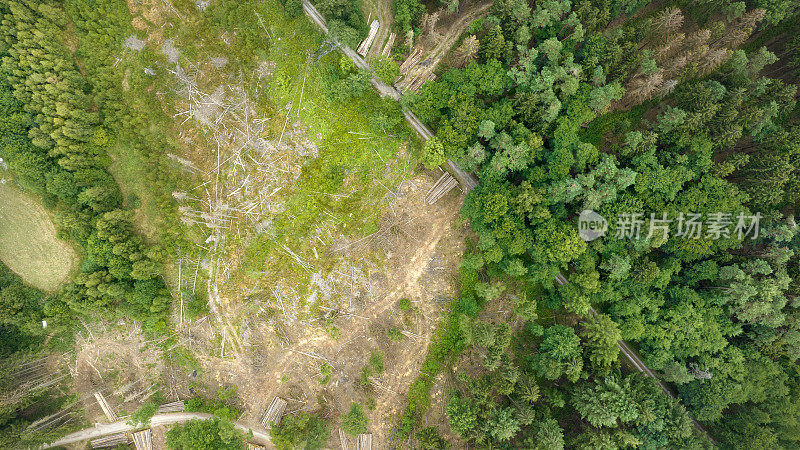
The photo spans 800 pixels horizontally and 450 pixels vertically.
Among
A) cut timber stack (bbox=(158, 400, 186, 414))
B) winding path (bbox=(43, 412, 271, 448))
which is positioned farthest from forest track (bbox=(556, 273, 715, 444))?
cut timber stack (bbox=(158, 400, 186, 414))

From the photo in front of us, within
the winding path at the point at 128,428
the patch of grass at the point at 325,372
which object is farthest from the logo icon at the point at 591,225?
the winding path at the point at 128,428

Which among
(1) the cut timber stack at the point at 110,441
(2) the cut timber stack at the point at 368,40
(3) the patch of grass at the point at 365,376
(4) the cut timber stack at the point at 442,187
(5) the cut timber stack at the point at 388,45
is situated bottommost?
(3) the patch of grass at the point at 365,376

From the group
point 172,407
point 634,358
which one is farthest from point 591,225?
point 172,407

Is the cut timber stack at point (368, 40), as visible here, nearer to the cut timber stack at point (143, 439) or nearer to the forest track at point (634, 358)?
the forest track at point (634, 358)

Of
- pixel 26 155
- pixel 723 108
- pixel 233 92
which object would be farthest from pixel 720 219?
pixel 26 155

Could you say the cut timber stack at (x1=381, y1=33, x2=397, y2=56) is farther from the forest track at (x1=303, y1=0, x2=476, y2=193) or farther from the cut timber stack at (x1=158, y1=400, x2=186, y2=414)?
the cut timber stack at (x1=158, y1=400, x2=186, y2=414)
